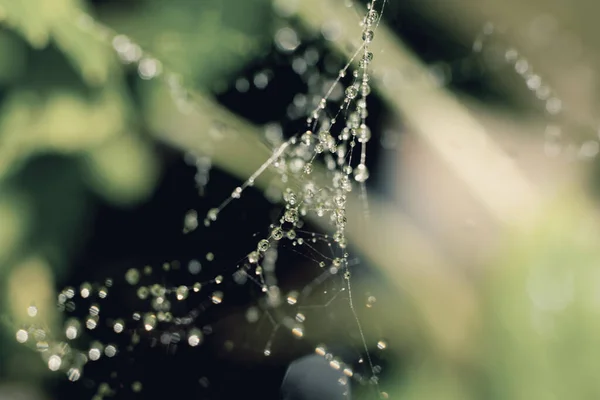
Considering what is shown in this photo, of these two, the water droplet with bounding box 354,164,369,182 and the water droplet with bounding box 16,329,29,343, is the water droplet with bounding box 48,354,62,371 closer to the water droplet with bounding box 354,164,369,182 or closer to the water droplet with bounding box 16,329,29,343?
the water droplet with bounding box 16,329,29,343

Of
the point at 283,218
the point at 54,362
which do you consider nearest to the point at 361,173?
the point at 283,218

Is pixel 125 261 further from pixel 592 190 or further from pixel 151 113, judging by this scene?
pixel 592 190

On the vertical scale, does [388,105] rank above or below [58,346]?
above

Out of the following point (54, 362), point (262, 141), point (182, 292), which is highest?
point (262, 141)

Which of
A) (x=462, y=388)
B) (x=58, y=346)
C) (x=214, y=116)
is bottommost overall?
(x=58, y=346)

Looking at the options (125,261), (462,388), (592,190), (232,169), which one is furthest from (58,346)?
(592,190)

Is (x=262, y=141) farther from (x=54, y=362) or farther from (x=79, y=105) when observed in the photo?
(x=54, y=362)

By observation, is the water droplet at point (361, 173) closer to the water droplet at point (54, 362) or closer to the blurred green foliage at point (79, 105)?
the blurred green foliage at point (79, 105)

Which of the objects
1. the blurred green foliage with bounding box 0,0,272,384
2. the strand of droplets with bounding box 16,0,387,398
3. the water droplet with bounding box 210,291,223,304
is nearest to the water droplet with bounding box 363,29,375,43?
the strand of droplets with bounding box 16,0,387,398
